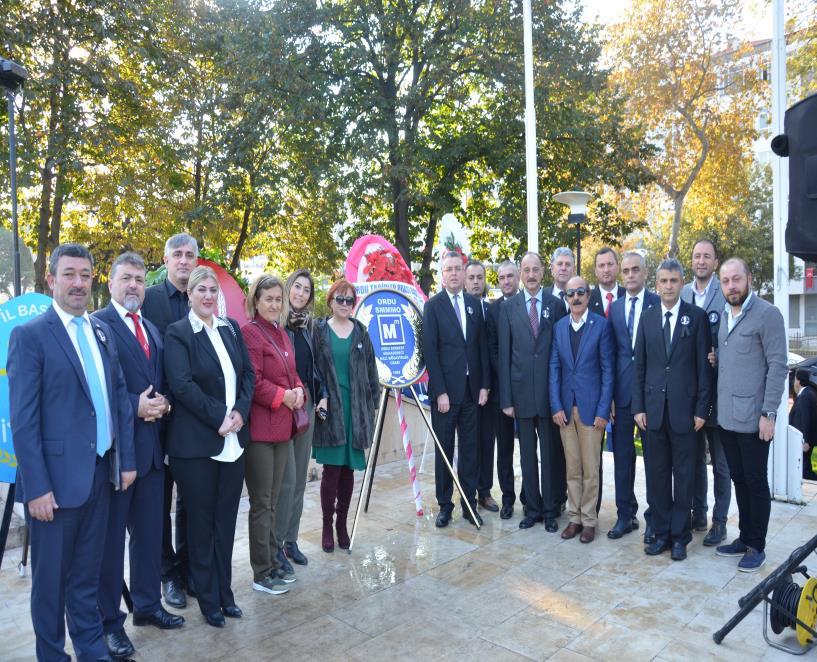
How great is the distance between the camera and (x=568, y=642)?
323cm

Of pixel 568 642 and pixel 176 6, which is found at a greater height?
pixel 176 6

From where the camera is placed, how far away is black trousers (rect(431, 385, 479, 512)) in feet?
16.9

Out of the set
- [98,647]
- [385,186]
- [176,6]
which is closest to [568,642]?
[98,647]

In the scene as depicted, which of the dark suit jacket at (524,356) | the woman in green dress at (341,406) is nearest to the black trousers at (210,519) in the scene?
the woman in green dress at (341,406)

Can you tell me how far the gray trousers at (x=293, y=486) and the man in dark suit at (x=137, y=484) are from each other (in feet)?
2.87

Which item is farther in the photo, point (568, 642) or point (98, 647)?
point (568, 642)

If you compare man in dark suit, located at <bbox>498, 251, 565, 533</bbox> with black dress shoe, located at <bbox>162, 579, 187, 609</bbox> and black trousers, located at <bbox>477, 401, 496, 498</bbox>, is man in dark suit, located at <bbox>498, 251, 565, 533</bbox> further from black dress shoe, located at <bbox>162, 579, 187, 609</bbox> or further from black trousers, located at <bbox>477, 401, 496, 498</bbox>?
black dress shoe, located at <bbox>162, 579, 187, 609</bbox>

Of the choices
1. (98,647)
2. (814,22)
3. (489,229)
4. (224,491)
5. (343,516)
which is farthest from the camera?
(489,229)

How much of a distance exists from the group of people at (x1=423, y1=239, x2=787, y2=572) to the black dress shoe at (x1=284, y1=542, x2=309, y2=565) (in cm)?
123

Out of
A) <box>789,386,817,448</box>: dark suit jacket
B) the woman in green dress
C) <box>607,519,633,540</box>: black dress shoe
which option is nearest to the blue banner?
the woman in green dress

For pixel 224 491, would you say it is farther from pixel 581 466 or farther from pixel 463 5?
pixel 463 5

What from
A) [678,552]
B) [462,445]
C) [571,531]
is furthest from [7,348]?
[678,552]

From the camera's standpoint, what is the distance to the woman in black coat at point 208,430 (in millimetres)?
3365

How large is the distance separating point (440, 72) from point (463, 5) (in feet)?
5.19
